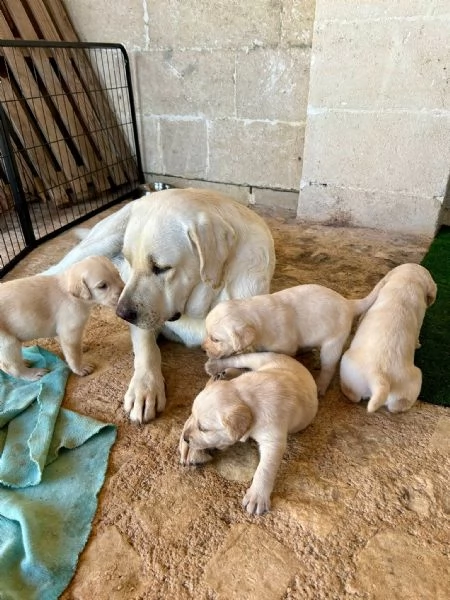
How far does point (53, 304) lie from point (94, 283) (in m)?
0.26

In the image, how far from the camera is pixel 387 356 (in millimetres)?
1843

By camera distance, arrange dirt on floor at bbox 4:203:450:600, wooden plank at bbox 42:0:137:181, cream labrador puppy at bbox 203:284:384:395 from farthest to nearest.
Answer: wooden plank at bbox 42:0:137:181 < cream labrador puppy at bbox 203:284:384:395 < dirt on floor at bbox 4:203:450:600

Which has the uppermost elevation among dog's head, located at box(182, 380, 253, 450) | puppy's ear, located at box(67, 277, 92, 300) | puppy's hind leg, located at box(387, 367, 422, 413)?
puppy's ear, located at box(67, 277, 92, 300)

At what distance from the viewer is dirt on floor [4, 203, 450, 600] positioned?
1.35 meters

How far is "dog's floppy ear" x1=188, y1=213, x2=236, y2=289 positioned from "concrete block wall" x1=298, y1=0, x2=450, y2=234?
7.38 feet

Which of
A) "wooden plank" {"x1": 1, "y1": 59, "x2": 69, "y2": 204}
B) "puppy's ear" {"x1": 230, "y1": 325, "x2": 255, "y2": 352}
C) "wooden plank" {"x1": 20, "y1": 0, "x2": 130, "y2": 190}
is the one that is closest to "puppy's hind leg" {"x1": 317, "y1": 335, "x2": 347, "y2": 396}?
"puppy's ear" {"x1": 230, "y1": 325, "x2": 255, "y2": 352}

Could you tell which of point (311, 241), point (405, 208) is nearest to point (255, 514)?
point (311, 241)

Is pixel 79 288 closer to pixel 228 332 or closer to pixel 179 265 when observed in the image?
pixel 179 265

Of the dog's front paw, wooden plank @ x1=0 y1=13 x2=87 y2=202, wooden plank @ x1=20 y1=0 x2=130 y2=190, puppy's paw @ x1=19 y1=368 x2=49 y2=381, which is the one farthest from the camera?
wooden plank @ x1=20 y1=0 x2=130 y2=190

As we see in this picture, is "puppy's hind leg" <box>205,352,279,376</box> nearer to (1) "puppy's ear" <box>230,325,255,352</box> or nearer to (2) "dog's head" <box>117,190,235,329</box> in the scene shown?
(1) "puppy's ear" <box>230,325,255,352</box>

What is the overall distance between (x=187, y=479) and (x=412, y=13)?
340 centimetres

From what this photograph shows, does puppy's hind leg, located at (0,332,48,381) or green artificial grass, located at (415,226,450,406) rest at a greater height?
puppy's hind leg, located at (0,332,48,381)

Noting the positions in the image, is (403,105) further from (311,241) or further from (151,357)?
(151,357)

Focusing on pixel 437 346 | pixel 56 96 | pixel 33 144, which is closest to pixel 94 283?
pixel 437 346
